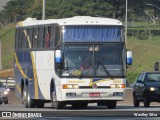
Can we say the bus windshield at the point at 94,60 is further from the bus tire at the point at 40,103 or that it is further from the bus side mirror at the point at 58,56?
the bus tire at the point at 40,103

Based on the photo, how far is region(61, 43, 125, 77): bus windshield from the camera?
98.1 ft

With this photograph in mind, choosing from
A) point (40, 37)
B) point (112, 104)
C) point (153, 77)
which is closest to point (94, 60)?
point (112, 104)

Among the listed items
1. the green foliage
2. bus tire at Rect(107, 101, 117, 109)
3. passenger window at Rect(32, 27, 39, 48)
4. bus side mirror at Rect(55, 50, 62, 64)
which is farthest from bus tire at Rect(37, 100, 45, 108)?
the green foliage

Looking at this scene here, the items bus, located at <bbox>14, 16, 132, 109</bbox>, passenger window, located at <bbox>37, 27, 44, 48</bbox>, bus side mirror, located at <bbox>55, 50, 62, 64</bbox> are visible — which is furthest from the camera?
passenger window, located at <bbox>37, 27, 44, 48</bbox>

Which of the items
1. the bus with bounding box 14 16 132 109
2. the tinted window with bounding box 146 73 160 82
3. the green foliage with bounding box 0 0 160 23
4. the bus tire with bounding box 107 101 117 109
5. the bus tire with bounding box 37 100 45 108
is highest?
the bus with bounding box 14 16 132 109

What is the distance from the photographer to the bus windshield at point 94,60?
29.9m

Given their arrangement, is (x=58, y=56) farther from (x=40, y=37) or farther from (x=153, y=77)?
(x=153, y=77)

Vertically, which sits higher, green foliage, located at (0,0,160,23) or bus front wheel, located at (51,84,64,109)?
bus front wheel, located at (51,84,64,109)

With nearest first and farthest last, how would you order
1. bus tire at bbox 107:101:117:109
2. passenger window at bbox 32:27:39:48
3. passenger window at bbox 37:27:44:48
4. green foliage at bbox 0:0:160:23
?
1. bus tire at bbox 107:101:117:109
2. passenger window at bbox 37:27:44:48
3. passenger window at bbox 32:27:39:48
4. green foliage at bbox 0:0:160:23

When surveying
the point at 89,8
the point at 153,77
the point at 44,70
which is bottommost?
the point at 89,8

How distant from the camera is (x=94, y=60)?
98.6ft

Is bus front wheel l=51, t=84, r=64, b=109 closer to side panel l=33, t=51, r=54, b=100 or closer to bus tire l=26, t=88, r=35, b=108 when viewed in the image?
side panel l=33, t=51, r=54, b=100

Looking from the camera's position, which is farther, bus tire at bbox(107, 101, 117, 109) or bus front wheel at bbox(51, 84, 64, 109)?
bus tire at bbox(107, 101, 117, 109)

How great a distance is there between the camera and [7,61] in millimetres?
102438
